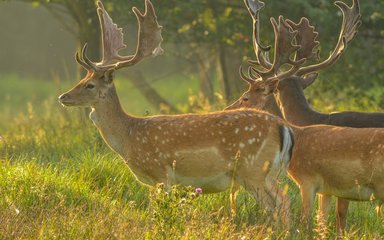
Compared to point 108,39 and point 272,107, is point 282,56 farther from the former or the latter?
point 108,39

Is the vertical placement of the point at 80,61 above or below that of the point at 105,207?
above

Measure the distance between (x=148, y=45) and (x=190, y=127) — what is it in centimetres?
120

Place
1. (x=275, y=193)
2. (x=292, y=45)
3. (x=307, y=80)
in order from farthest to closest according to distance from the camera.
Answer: (x=307, y=80) → (x=292, y=45) → (x=275, y=193)

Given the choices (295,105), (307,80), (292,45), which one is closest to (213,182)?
(292,45)

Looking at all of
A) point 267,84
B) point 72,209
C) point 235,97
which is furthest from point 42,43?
point 72,209

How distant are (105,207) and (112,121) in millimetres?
1178

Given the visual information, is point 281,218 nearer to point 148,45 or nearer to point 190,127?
point 190,127

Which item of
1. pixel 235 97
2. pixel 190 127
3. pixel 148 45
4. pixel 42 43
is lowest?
pixel 42 43

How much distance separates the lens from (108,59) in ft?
28.0

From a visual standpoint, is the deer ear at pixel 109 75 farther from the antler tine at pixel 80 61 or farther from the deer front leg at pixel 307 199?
the deer front leg at pixel 307 199

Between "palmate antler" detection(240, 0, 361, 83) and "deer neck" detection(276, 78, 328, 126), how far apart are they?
165 mm

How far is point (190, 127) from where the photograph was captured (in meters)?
7.53

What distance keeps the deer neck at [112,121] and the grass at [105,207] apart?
34 centimetres

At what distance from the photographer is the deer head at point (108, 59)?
8117 millimetres
